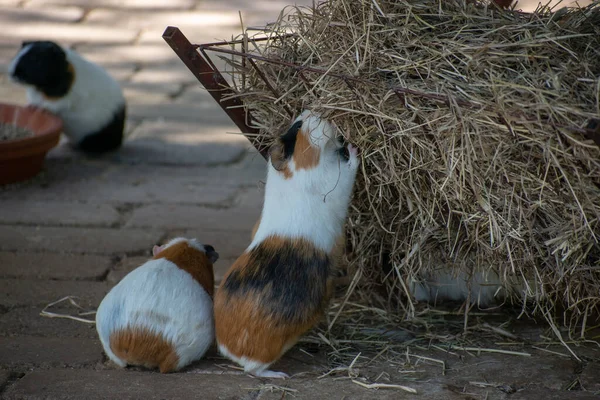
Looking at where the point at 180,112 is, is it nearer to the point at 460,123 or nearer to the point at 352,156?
the point at 352,156

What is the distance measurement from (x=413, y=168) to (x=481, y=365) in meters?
0.81

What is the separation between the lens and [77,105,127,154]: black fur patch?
5461mm

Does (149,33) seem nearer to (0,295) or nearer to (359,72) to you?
(0,295)

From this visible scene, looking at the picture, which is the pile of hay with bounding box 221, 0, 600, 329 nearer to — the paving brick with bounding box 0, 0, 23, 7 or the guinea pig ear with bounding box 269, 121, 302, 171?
the guinea pig ear with bounding box 269, 121, 302, 171

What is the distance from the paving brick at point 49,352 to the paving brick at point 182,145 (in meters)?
2.44

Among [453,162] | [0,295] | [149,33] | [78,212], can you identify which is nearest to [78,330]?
[0,295]

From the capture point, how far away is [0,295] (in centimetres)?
348

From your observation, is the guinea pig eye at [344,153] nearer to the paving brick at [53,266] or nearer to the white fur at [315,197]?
the white fur at [315,197]

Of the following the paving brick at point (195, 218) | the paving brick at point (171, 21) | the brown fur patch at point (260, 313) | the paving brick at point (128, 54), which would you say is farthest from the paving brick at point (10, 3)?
the brown fur patch at point (260, 313)

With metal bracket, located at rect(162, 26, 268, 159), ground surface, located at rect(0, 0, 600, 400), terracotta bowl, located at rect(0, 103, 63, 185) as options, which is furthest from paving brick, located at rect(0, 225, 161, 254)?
metal bracket, located at rect(162, 26, 268, 159)

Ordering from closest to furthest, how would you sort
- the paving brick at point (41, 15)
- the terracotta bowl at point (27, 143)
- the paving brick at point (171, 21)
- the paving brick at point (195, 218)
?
the paving brick at point (195, 218) → the terracotta bowl at point (27, 143) → the paving brick at point (171, 21) → the paving brick at point (41, 15)

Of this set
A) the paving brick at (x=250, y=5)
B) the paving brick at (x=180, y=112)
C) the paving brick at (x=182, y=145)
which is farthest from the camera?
the paving brick at (x=250, y=5)

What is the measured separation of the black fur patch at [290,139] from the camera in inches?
115

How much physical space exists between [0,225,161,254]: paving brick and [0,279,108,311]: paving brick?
1.23ft
